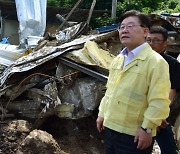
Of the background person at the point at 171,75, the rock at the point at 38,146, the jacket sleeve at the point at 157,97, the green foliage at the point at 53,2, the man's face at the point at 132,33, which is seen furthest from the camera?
the green foliage at the point at 53,2

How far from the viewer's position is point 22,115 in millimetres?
5082

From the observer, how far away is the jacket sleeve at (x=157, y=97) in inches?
83.1

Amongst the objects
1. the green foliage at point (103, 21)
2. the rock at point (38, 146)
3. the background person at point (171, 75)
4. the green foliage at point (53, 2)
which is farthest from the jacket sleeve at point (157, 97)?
the green foliage at point (53, 2)

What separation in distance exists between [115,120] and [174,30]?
3997mm

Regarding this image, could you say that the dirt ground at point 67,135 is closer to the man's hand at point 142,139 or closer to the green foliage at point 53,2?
the man's hand at point 142,139

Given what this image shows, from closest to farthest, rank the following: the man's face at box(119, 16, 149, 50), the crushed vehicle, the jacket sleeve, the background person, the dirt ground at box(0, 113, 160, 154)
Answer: the jacket sleeve
the man's face at box(119, 16, 149, 50)
the background person
the dirt ground at box(0, 113, 160, 154)
the crushed vehicle

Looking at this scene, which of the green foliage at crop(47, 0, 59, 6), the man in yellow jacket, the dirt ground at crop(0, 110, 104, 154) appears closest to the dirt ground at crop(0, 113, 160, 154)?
the dirt ground at crop(0, 110, 104, 154)

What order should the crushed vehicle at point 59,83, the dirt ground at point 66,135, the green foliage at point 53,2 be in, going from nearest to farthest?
the dirt ground at point 66,135, the crushed vehicle at point 59,83, the green foliage at point 53,2

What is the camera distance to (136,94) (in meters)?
2.19

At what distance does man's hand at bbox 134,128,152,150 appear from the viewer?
2.13m

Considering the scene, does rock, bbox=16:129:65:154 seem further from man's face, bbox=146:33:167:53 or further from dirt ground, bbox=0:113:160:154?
man's face, bbox=146:33:167:53

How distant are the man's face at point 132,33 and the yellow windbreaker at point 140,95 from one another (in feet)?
0.22

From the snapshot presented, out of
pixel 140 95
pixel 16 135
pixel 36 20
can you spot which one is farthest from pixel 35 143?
pixel 36 20

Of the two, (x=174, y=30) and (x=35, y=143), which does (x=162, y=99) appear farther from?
(x=174, y=30)
